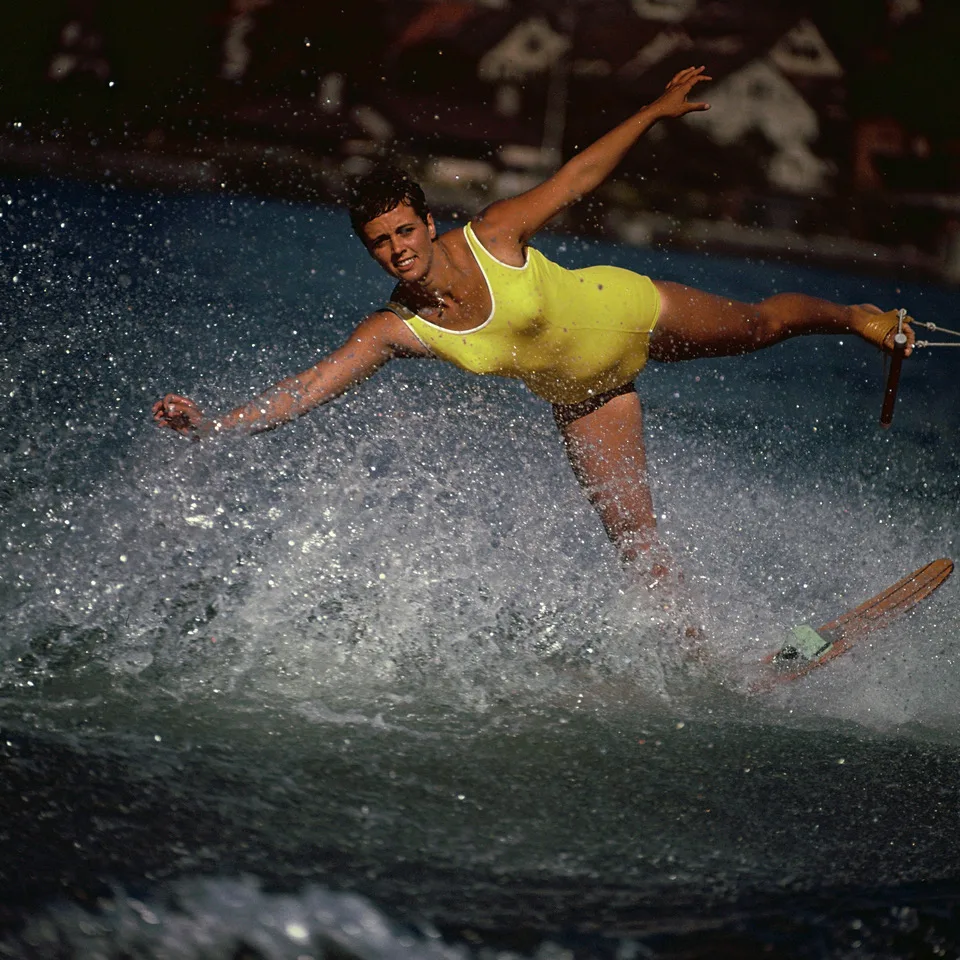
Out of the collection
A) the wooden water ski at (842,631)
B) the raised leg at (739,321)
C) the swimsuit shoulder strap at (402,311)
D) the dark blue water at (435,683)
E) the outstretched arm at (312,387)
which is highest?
the swimsuit shoulder strap at (402,311)

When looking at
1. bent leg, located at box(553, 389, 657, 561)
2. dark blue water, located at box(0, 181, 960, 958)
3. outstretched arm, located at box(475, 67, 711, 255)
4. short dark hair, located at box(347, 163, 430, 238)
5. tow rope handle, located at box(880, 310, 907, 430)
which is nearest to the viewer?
dark blue water, located at box(0, 181, 960, 958)

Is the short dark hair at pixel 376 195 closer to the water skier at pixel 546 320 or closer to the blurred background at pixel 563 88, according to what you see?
the water skier at pixel 546 320

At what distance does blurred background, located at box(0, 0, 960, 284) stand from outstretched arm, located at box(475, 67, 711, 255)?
4.16 m

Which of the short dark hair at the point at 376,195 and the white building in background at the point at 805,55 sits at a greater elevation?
the short dark hair at the point at 376,195

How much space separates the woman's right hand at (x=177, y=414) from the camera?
2422 mm

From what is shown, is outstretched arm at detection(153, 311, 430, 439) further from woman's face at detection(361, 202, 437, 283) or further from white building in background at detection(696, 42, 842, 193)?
white building in background at detection(696, 42, 842, 193)

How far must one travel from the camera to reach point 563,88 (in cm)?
663

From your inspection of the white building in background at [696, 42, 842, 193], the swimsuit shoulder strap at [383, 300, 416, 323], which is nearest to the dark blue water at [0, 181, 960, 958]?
the swimsuit shoulder strap at [383, 300, 416, 323]

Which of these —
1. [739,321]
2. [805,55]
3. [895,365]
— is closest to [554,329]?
[739,321]

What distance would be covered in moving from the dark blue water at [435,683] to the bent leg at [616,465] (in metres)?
0.14

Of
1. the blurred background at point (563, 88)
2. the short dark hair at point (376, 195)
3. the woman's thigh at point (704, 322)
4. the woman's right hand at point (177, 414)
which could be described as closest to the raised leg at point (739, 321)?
the woman's thigh at point (704, 322)

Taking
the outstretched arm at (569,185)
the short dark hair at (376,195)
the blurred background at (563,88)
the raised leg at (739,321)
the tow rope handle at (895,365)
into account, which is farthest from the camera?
the blurred background at (563,88)

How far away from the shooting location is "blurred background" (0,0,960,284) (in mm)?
6562

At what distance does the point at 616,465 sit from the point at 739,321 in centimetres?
46
